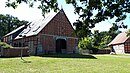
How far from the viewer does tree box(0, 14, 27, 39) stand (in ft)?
258

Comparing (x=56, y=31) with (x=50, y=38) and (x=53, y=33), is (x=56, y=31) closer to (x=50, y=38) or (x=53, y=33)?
(x=53, y=33)

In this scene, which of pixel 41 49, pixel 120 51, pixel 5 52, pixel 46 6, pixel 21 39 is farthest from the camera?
pixel 120 51

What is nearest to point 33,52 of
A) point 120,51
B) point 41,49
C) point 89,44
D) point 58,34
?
point 41,49

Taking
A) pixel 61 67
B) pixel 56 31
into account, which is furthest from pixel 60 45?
pixel 61 67

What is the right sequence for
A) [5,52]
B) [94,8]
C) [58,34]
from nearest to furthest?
1. [94,8]
2. [5,52]
3. [58,34]

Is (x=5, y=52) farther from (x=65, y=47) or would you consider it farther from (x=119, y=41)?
(x=119, y=41)

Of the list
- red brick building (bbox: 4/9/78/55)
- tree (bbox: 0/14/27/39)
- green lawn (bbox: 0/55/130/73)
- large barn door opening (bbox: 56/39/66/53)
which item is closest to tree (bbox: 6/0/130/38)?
green lawn (bbox: 0/55/130/73)

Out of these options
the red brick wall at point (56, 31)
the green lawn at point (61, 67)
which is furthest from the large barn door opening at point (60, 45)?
the green lawn at point (61, 67)

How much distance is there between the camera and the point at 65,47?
40406mm

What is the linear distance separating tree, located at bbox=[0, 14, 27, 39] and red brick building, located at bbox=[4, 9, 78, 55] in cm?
3655

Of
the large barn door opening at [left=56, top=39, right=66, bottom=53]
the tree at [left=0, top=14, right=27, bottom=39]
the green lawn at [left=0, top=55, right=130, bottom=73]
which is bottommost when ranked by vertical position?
the green lawn at [left=0, top=55, right=130, bottom=73]

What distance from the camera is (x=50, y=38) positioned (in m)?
37.0

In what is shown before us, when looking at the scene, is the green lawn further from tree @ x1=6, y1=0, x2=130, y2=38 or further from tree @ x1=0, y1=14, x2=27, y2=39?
tree @ x1=0, y1=14, x2=27, y2=39

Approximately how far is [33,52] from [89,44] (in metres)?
20.8
